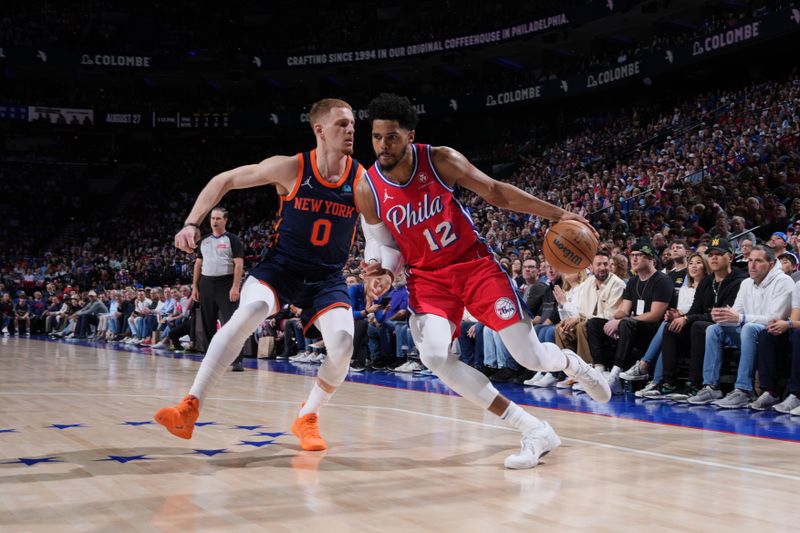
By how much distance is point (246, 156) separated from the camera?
34719mm

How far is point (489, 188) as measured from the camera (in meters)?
3.93

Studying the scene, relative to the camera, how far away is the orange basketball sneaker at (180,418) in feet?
12.7

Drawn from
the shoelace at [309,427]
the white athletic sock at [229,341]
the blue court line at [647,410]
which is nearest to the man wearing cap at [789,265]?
the blue court line at [647,410]

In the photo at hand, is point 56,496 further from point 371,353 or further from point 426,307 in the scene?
point 371,353

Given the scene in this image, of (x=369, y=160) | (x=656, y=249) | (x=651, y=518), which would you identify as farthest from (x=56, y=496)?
(x=369, y=160)

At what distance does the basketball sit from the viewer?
402cm

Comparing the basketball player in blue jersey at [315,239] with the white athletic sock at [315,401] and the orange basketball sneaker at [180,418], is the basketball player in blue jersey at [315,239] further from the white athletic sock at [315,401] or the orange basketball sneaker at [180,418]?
the orange basketball sneaker at [180,418]

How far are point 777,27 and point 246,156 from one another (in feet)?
74.6

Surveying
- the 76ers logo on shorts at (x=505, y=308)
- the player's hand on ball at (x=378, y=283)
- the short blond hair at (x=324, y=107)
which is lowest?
the 76ers logo on shorts at (x=505, y=308)

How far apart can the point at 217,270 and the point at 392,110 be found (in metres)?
5.22

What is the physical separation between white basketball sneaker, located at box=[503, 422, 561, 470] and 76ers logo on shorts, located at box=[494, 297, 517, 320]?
602 millimetres

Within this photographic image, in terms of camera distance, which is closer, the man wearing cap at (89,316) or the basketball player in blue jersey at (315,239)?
the basketball player in blue jersey at (315,239)

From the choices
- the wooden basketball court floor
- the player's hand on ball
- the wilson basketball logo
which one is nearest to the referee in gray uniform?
the wooden basketball court floor

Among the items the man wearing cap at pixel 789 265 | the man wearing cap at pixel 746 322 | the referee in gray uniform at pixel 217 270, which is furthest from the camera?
the referee in gray uniform at pixel 217 270
